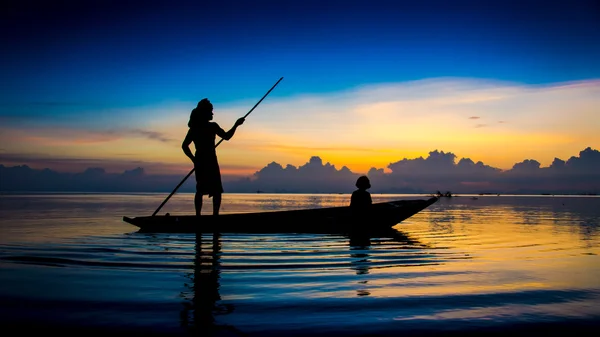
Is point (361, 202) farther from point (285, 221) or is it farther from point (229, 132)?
point (229, 132)

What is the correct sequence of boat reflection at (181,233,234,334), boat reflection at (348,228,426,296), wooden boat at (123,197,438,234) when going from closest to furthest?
1. boat reflection at (181,233,234,334)
2. boat reflection at (348,228,426,296)
3. wooden boat at (123,197,438,234)

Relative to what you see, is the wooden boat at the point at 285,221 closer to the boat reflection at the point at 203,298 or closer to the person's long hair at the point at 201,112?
the person's long hair at the point at 201,112

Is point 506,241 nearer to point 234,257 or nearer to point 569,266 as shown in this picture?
point 569,266

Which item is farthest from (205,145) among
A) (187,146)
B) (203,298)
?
(203,298)

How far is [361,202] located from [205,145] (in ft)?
12.9

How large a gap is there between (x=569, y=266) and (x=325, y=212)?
6.11 m

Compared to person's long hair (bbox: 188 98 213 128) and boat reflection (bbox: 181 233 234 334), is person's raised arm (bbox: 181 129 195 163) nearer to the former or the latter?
person's long hair (bbox: 188 98 213 128)

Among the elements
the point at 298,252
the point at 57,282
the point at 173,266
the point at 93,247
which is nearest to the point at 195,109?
the point at 93,247

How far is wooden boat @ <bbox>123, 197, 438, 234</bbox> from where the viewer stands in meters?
10.0

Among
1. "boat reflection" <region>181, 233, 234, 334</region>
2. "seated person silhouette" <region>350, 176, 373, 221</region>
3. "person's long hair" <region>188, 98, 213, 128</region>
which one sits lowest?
"boat reflection" <region>181, 233, 234, 334</region>

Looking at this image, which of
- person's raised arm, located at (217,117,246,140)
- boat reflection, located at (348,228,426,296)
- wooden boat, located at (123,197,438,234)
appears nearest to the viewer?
boat reflection, located at (348,228,426,296)

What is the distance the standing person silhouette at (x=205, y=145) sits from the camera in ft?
31.7

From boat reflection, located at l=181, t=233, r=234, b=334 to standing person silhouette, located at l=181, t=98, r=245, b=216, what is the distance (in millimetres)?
3921

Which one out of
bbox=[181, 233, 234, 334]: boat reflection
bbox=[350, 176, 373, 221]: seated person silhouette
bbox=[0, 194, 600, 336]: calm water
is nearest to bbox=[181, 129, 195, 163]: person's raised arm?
bbox=[0, 194, 600, 336]: calm water
